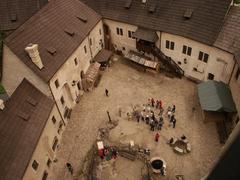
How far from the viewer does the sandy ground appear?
105 ft

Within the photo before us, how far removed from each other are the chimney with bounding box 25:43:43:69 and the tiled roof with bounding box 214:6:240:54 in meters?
22.9

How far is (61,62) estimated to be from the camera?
34.2 meters

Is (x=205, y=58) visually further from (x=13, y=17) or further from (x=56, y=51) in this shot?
(x=13, y=17)

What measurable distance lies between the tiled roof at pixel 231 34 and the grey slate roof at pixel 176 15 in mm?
760

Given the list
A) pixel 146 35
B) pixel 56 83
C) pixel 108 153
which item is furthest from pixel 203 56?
pixel 56 83

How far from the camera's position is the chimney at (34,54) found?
3038 cm

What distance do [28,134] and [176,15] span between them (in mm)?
26427

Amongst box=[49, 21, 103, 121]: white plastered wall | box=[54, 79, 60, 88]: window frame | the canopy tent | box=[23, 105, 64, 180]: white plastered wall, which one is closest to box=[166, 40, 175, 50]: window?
the canopy tent

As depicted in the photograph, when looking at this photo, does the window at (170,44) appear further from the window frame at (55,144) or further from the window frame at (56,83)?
the window frame at (55,144)

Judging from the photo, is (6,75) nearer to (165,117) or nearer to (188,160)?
(165,117)

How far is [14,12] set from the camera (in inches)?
1779

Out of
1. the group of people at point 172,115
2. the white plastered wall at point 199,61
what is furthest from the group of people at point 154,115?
the white plastered wall at point 199,61

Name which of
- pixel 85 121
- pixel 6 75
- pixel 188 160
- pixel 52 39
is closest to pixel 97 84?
pixel 85 121

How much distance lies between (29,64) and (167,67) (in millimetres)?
21646
